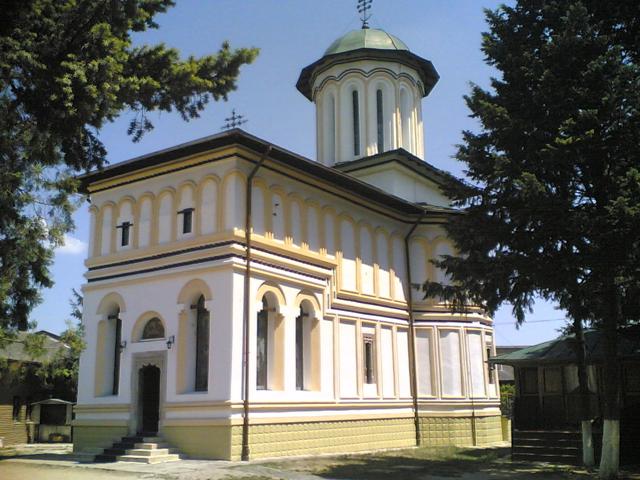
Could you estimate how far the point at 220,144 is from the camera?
1744cm

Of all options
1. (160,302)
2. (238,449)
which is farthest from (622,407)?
(160,302)

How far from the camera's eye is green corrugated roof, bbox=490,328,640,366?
17.3 meters

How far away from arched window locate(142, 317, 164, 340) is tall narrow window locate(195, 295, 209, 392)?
1251 millimetres

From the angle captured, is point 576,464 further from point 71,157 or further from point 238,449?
point 71,157

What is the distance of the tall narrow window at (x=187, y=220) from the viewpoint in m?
18.0

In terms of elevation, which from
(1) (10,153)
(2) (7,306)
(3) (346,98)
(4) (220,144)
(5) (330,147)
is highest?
(3) (346,98)

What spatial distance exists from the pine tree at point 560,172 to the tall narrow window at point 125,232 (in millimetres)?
9158

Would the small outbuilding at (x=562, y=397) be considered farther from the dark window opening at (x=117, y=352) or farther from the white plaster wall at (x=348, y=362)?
the dark window opening at (x=117, y=352)

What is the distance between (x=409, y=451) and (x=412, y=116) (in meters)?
13.5

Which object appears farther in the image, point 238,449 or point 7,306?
point 238,449

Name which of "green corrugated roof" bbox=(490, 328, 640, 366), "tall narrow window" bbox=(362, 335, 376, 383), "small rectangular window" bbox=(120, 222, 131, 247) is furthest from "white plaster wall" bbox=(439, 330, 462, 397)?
"small rectangular window" bbox=(120, 222, 131, 247)

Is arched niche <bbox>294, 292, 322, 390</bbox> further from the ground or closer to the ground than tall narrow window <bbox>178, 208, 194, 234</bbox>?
closer to the ground

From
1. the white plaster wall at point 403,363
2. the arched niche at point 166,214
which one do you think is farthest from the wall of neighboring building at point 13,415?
the white plaster wall at point 403,363

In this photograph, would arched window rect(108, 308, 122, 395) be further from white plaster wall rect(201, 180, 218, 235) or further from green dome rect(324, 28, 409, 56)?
green dome rect(324, 28, 409, 56)
